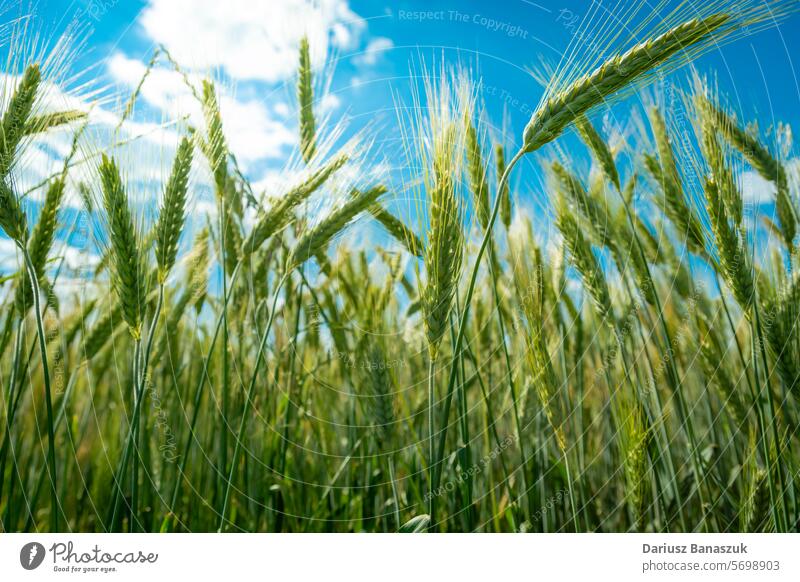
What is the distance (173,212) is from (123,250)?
0.12 meters

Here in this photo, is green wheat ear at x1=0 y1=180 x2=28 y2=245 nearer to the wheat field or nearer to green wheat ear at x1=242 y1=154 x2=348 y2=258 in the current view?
the wheat field

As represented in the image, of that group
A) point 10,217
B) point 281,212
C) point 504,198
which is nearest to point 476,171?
point 504,198

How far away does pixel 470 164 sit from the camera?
1042 mm

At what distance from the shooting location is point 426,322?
770 mm

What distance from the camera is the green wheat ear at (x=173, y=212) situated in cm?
87

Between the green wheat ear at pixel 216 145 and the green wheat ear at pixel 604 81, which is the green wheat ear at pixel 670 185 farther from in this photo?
the green wheat ear at pixel 216 145

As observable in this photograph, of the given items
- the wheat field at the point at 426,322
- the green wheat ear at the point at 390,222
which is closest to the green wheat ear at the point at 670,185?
the wheat field at the point at 426,322

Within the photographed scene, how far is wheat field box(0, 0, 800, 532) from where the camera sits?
86cm
